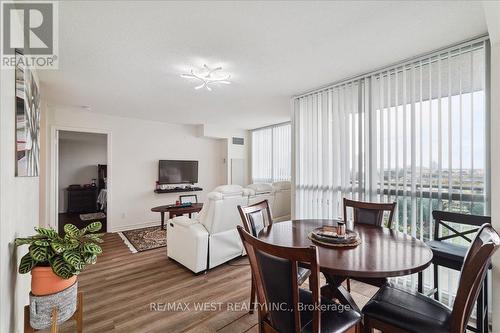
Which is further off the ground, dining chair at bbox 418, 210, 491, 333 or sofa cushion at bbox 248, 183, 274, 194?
sofa cushion at bbox 248, 183, 274, 194

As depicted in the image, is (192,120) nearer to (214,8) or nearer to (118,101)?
(118,101)

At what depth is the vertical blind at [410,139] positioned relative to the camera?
6.68 feet

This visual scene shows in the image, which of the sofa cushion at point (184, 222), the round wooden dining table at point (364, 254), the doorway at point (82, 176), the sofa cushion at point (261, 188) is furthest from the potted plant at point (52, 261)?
the doorway at point (82, 176)

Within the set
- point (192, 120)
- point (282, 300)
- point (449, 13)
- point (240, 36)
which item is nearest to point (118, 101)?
point (192, 120)

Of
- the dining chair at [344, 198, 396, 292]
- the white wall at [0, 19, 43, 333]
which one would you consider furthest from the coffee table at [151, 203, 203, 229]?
the dining chair at [344, 198, 396, 292]

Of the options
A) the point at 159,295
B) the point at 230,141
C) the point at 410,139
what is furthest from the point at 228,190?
the point at 230,141

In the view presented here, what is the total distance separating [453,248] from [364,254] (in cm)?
112

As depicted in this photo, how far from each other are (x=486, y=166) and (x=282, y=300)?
2.21m

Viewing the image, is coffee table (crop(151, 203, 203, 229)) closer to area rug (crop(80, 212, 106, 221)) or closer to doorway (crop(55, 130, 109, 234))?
area rug (crop(80, 212, 106, 221))

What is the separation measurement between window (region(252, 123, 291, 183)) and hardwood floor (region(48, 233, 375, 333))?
299cm

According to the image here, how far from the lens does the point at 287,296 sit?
1.09m

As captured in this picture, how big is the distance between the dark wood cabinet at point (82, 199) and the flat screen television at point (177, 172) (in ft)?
11.0

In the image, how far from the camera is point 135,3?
157 cm

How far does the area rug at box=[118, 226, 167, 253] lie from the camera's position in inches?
151
